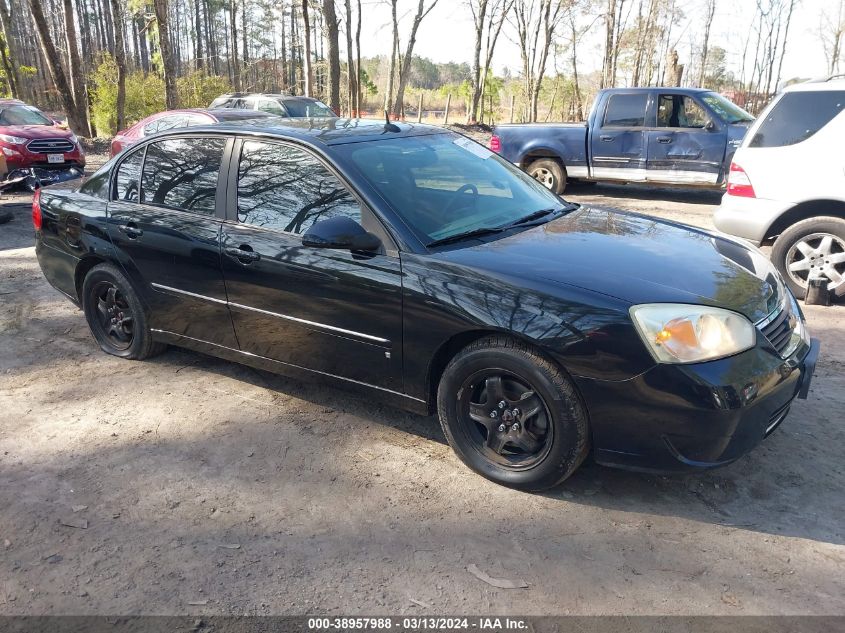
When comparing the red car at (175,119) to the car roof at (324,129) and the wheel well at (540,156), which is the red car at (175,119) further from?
the car roof at (324,129)

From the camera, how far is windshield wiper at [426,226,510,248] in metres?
3.46

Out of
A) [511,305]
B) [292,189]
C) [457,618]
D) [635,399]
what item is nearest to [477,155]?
[292,189]

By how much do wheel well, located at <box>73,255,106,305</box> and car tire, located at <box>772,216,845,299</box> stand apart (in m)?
5.54

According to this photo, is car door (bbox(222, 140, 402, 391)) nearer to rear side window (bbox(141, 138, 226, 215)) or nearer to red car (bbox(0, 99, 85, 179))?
rear side window (bbox(141, 138, 226, 215))

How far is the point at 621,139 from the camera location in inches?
444

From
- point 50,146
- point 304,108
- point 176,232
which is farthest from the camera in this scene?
point 304,108

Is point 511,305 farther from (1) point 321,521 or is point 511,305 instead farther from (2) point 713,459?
(1) point 321,521

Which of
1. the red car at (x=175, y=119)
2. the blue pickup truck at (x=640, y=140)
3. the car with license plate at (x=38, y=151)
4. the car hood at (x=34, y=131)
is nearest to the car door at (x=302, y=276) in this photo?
the red car at (x=175, y=119)

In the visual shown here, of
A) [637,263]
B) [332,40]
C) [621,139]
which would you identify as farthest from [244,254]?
[332,40]

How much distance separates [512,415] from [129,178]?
319cm

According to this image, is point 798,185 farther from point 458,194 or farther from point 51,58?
point 51,58

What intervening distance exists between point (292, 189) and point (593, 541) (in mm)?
2415

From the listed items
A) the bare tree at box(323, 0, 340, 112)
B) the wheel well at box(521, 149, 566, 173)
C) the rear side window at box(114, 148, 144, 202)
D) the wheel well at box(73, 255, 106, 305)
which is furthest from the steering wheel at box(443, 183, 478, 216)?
the bare tree at box(323, 0, 340, 112)

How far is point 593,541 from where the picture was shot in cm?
289
